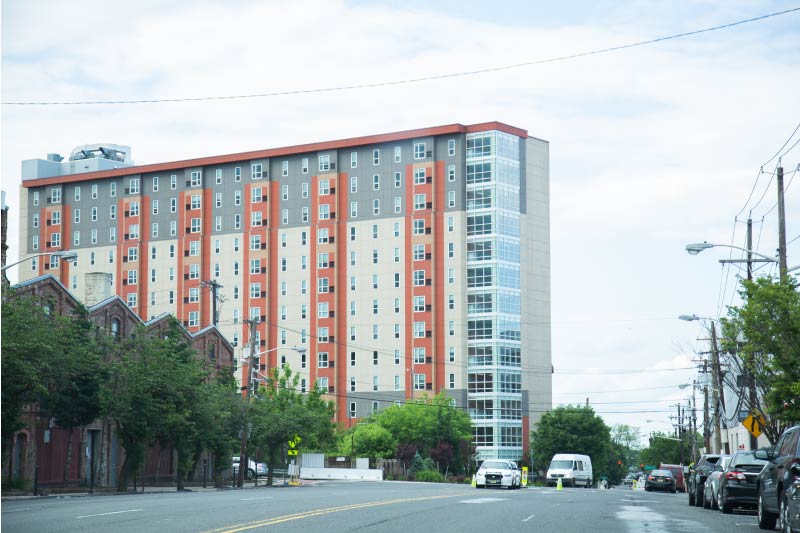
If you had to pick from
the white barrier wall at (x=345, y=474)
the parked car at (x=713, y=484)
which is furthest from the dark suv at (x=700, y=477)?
the white barrier wall at (x=345, y=474)

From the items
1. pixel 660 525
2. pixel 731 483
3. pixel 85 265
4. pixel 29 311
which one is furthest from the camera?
pixel 85 265

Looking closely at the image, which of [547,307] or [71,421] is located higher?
[547,307]

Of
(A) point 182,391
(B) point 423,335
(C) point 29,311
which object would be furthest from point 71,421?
(B) point 423,335

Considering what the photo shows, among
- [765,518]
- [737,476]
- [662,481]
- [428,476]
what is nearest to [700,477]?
[737,476]

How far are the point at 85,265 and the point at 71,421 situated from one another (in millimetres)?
92058

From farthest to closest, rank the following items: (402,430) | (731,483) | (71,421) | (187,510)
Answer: (402,430)
(71,421)
(731,483)
(187,510)

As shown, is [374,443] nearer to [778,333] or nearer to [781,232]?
[781,232]

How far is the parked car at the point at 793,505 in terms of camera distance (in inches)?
682

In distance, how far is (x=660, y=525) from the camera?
22.0 metres

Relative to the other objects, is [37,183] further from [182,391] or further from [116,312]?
[182,391]

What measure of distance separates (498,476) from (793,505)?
119 ft

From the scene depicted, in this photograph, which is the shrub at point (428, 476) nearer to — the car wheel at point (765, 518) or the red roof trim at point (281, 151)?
the red roof trim at point (281, 151)

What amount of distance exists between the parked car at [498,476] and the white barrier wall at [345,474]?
38.5 m

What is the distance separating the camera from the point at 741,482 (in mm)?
27906
